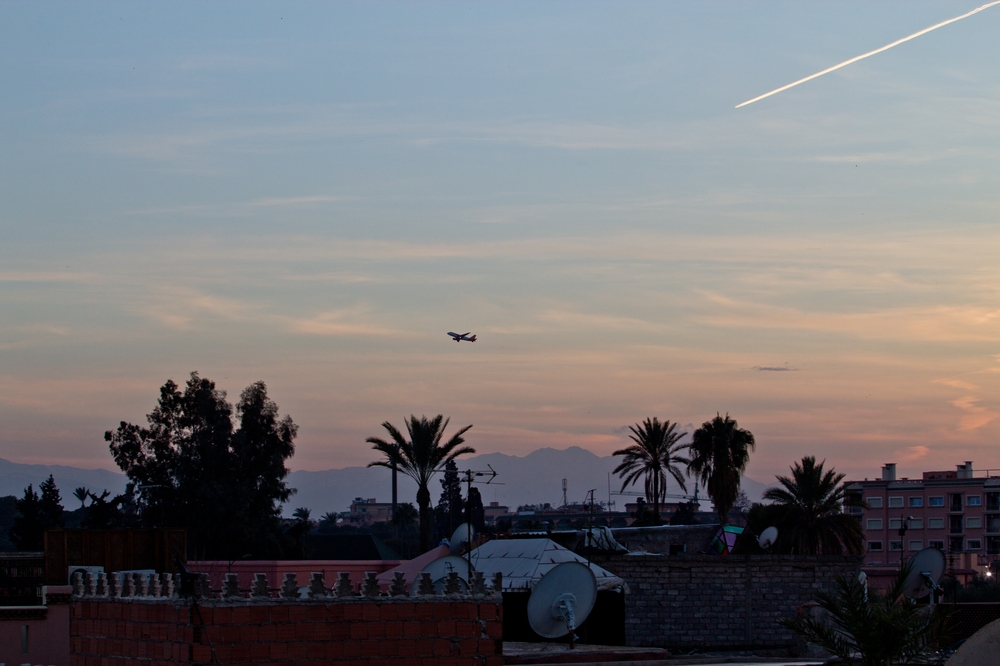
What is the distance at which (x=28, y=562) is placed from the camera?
105 feet

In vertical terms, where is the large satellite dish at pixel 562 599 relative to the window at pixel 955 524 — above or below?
above

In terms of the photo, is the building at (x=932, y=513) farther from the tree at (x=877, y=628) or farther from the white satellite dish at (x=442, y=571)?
A: the tree at (x=877, y=628)

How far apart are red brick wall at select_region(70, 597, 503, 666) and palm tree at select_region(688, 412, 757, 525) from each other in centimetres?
3903

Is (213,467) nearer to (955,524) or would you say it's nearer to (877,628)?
(877,628)

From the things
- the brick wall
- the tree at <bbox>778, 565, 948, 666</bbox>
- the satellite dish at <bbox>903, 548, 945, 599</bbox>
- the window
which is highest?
the tree at <bbox>778, 565, 948, 666</bbox>

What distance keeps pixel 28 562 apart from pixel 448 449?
2372cm

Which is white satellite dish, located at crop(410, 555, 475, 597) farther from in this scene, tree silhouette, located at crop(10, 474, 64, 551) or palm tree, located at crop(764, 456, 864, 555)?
tree silhouette, located at crop(10, 474, 64, 551)

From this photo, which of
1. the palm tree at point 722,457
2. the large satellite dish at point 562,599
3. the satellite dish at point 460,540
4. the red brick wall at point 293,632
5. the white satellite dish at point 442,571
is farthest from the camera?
the palm tree at point 722,457

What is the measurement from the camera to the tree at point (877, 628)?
14.7 meters

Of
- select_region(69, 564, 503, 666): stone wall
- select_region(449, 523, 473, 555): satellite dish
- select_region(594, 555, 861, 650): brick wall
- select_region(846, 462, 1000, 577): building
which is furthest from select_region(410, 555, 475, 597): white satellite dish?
select_region(846, 462, 1000, 577): building

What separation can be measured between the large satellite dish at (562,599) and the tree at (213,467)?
27.5 m

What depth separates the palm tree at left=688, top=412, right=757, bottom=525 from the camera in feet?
191

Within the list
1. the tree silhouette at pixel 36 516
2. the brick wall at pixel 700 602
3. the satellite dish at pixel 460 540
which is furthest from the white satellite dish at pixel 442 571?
the tree silhouette at pixel 36 516

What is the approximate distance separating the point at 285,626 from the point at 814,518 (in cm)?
3648
